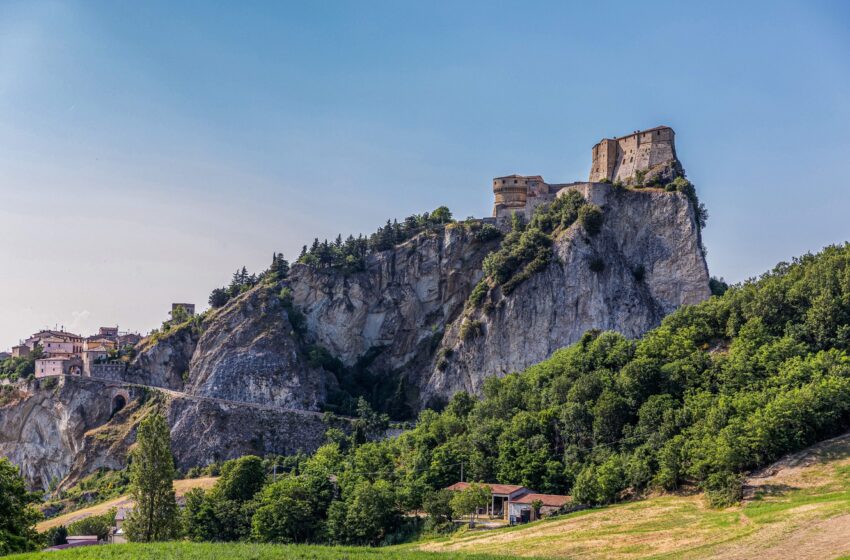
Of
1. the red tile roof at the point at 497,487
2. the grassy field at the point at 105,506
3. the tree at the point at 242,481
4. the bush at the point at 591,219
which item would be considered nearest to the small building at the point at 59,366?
the grassy field at the point at 105,506

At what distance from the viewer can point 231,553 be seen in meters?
47.4

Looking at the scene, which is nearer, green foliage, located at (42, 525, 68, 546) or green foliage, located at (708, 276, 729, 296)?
green foliage, located at (42, 525, 68, 546)

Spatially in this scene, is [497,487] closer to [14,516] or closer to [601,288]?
[14,516]

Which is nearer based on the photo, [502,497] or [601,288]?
[502,497]

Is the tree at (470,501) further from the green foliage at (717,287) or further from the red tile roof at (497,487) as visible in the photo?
the green foliage at (717,287)

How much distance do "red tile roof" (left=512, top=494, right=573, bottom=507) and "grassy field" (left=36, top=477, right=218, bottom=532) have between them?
36.9m

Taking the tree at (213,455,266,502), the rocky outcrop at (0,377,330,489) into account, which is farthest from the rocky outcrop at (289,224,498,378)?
the tree at (213,455,266,502)

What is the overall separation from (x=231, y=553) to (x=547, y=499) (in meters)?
27.2

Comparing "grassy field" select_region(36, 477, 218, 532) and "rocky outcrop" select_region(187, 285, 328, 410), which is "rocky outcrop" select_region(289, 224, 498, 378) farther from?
"grassy field" select_region(36, 477, 218, 532)

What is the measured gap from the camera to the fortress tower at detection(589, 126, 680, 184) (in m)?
110

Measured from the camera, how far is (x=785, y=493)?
53.9 meters

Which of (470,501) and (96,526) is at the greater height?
(470,501)

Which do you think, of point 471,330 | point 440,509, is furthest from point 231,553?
point 471,330

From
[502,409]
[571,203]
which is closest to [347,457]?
[502,409]
